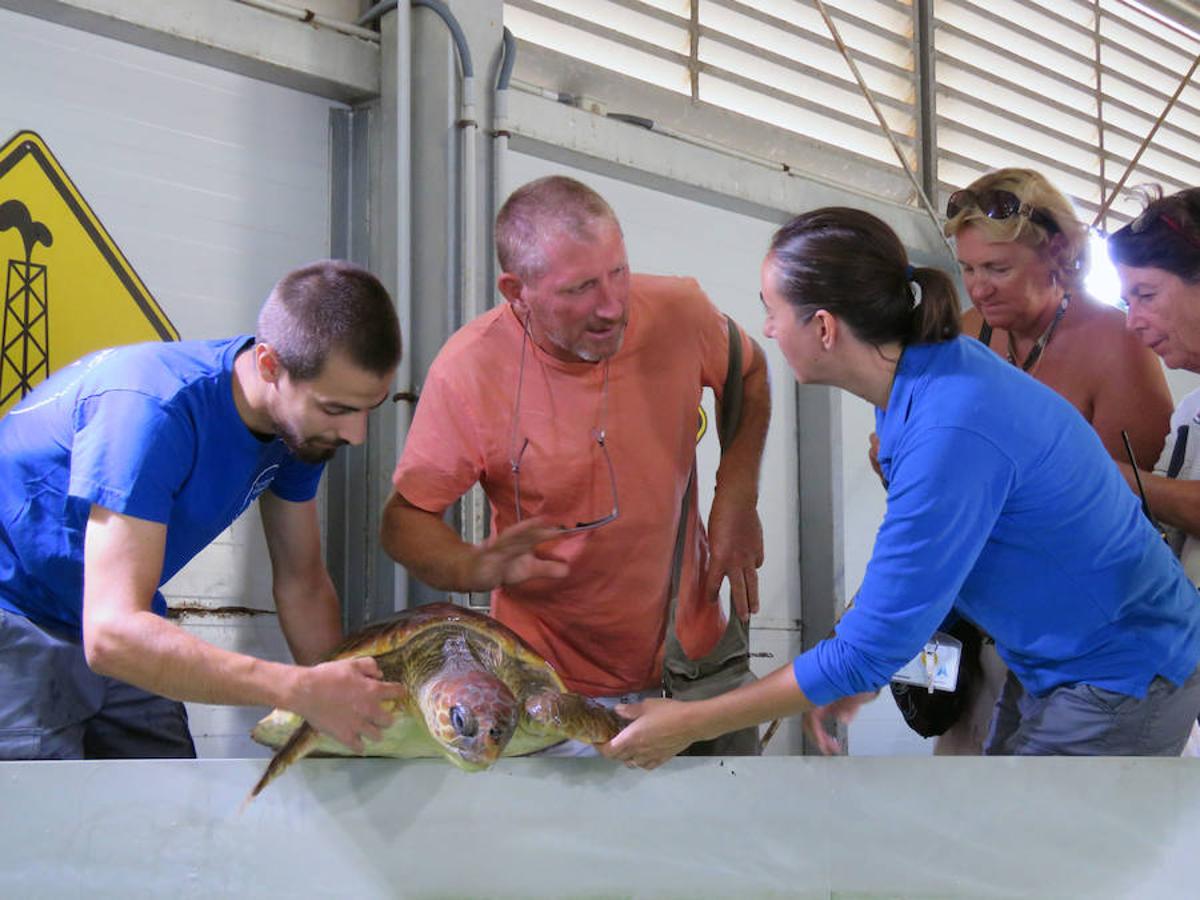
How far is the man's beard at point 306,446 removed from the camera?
191 centimetres

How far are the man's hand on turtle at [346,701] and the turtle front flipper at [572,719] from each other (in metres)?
0.25

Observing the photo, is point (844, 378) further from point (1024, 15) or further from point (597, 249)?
point (1024, 15)

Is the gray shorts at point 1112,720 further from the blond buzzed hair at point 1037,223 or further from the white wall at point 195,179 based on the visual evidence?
the white wall at point 195,179

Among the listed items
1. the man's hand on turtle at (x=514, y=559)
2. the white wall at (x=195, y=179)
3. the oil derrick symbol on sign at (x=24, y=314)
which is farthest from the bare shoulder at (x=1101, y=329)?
the oil derrick symbol on sign at (x=24, y=314)

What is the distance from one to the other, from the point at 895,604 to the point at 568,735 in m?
0.51

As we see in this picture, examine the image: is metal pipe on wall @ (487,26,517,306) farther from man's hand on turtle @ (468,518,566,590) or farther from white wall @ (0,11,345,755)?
man's hand on turtle @ (468,518,566,590)

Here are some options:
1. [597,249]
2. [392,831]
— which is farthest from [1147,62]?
[392,831]

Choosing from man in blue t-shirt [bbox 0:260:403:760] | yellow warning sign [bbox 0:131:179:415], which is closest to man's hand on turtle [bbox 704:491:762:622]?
man in blue t-shirt [bbox 0:260:403:760]

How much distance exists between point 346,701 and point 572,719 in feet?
1.13

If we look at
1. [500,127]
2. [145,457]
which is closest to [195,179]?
[500,127]

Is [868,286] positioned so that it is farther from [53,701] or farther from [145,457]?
[53,701]

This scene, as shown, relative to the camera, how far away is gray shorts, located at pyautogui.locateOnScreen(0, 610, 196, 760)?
6.05 ft

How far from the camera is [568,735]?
1.77 meters

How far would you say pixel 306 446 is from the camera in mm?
1923
